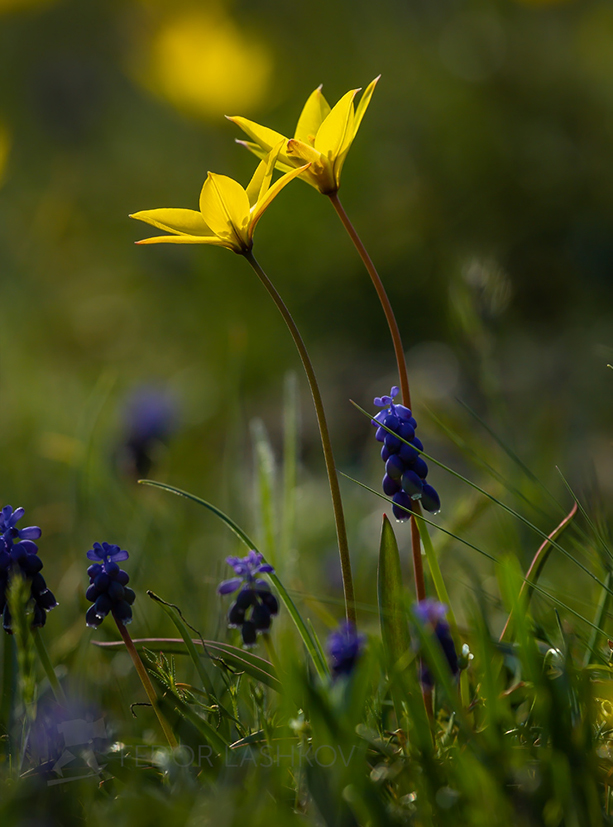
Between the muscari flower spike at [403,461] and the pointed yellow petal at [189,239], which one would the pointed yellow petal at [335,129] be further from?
the muscari flower spike at [403,461]

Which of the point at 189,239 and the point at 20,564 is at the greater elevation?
the point at 189,239

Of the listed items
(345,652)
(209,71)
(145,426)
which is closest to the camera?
(345,652)

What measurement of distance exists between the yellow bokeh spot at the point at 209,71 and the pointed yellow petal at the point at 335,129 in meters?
6.07

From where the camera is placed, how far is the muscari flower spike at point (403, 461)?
40.5 inches

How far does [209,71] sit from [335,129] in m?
6.41

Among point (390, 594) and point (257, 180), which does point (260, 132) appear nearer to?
point (257, 180)

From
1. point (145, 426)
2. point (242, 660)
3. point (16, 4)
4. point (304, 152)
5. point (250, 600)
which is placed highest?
point (16, 4)

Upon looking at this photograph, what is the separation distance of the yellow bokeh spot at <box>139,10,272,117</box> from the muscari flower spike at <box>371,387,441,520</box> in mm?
6336

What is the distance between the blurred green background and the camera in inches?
123

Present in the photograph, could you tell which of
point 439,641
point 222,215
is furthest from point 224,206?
point 439,641

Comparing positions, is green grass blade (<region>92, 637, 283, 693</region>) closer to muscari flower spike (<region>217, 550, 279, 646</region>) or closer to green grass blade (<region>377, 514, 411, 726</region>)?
muscari flower spike (<region>217, 550, 279, 646</region>)

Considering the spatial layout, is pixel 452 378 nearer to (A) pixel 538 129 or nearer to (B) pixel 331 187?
(A) pixel 538 129

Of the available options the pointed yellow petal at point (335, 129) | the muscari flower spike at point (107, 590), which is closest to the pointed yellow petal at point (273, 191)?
the pointed yellow petal at point (335, 129)

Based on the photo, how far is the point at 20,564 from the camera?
1025mm
